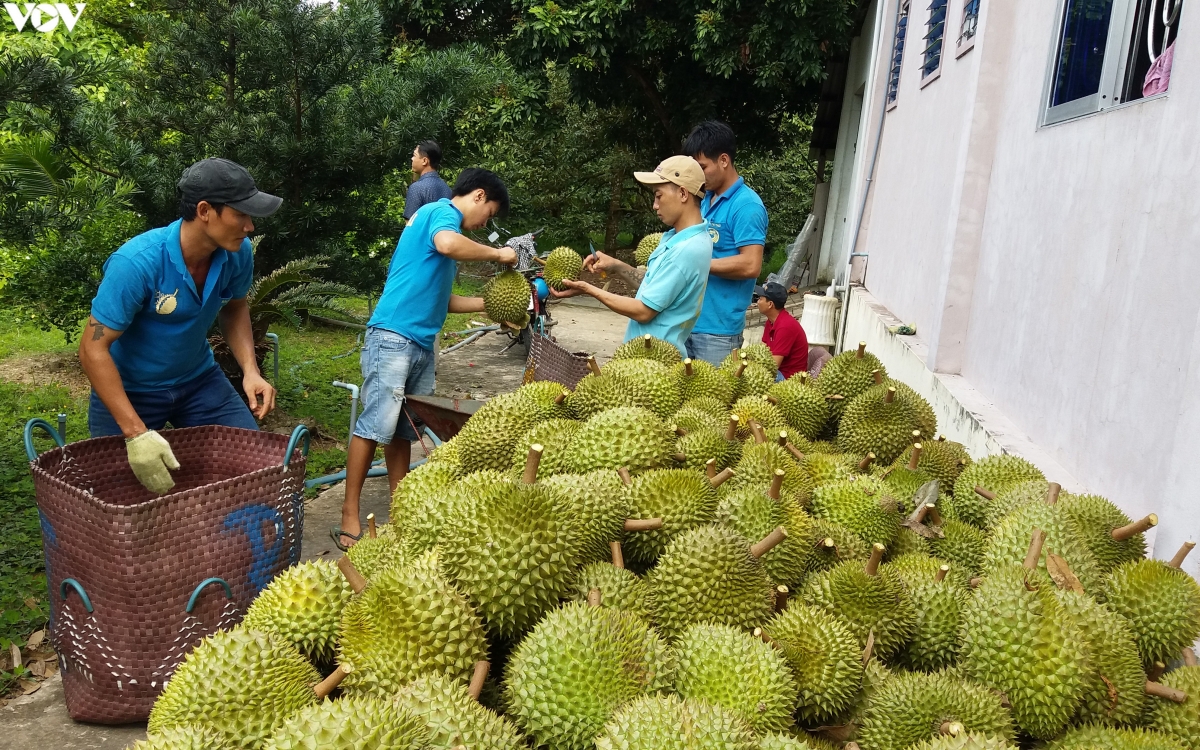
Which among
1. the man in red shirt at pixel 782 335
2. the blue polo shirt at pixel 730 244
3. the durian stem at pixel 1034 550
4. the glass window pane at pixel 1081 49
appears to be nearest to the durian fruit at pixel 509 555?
the durian stem at pixel 1034 550

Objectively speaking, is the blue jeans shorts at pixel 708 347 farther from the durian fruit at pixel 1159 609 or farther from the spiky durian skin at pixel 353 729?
the spiky durian skin at pixel 353 729

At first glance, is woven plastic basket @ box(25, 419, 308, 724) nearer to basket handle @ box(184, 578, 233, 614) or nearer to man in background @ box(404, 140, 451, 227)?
basket handle @ box(184, 578, 233, 614)

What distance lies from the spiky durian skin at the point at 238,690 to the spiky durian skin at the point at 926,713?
1.06m

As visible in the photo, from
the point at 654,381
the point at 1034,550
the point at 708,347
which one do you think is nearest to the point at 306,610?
the point at 654,381

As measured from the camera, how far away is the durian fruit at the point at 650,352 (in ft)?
10.9

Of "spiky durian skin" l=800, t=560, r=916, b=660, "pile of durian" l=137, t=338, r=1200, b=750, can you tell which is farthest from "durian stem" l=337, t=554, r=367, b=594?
"spiky durian skin" l=800, t=560, r=916, b=660

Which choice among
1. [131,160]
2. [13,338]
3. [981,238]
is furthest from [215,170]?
[13,338]

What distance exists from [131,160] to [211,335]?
1293 mm

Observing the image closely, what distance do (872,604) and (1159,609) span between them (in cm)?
63

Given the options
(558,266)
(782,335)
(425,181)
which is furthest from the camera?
(425,181)

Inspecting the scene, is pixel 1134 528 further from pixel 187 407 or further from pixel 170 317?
pixel 187 407

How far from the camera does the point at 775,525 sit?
6.72ft

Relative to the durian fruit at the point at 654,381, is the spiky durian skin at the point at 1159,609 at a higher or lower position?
lower

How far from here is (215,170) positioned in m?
3.13
